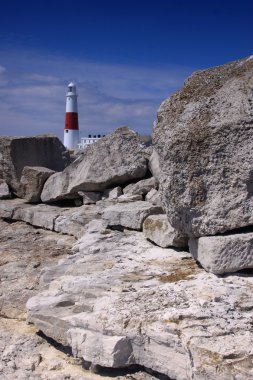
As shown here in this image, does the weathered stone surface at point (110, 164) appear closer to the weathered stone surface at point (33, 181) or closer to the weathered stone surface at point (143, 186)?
the weathered stone surface at point (143, 186)

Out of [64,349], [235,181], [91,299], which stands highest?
[235,181]

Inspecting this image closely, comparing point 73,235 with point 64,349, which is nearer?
point 64,349

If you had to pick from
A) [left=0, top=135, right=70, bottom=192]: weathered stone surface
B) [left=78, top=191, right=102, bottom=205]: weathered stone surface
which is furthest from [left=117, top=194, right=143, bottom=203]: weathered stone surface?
[left=0, top=135, right=70, bottom=192]: weathered stone surface

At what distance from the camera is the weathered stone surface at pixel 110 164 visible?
749 centimetres

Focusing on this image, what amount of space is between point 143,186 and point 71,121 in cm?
2006

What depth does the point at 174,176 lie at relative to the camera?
13.9ft

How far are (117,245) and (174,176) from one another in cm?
143

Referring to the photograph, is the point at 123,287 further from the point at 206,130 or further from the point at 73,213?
the point at 73,213

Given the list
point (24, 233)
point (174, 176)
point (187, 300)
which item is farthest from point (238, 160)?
point (24, 233)

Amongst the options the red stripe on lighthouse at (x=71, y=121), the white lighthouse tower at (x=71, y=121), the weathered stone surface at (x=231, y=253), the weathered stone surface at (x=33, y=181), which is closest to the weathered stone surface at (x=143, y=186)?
the weathered stone surface at (x=33, y=181)

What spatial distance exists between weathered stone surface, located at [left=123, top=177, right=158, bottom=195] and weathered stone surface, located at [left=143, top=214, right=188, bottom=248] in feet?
5.39

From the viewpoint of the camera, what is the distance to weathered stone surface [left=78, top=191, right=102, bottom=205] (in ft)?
25.5

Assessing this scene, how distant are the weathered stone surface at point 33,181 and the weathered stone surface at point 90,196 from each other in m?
1.12

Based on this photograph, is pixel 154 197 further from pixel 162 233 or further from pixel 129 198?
pixel 162 233
